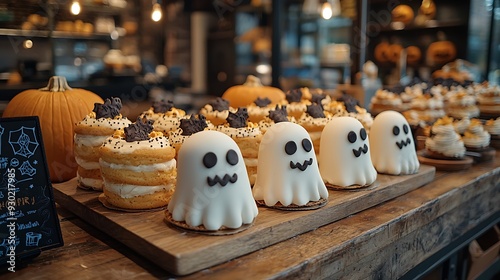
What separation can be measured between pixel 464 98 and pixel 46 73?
481cm

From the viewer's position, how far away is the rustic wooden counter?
116 cm

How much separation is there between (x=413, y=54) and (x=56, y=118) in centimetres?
709

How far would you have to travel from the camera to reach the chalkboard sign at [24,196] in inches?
45.1

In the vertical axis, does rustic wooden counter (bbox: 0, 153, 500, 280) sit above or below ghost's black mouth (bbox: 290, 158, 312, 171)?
below

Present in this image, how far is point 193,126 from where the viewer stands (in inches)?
62.8

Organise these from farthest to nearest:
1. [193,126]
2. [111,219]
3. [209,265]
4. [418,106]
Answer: [418,106]
[193,126]
[111,219]
[209,265]

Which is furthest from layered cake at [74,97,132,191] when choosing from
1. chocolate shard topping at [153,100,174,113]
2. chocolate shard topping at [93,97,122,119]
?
chocolate shard topping at [153,100,174,113]

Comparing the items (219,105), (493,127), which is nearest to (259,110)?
(219,105)

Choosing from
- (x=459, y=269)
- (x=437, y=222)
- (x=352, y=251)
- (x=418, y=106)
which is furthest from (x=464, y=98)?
(x=352, y=251)

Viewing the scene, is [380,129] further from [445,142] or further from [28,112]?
[28,112]

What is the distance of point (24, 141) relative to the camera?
1232 mm

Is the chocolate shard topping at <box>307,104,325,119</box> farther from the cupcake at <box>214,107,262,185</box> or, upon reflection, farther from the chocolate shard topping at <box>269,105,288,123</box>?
the cupcake at <box>214,107,262,185</box>

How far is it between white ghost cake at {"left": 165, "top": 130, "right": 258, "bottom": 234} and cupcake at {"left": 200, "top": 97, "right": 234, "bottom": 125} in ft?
2.41

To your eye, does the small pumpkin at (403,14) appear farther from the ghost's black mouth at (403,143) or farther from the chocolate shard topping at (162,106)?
the chocolate shard topping at (162,106)
